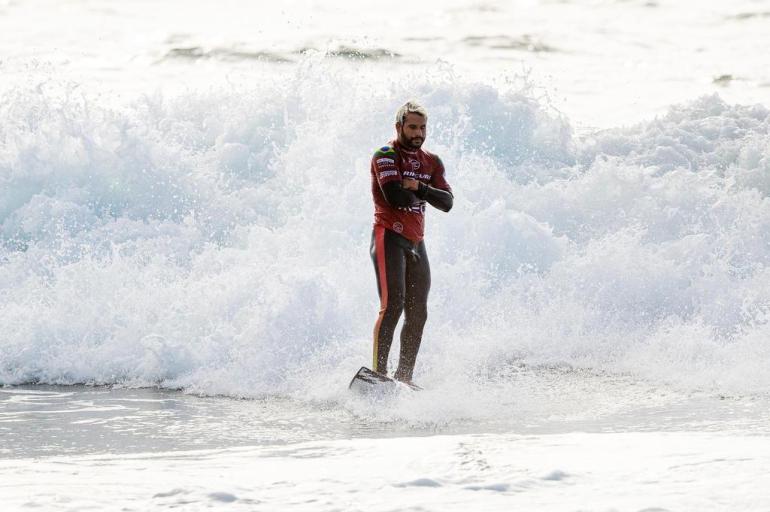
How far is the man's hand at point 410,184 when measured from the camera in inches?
252

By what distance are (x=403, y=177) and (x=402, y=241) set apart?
0.44m

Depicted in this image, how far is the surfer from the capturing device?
6473mm

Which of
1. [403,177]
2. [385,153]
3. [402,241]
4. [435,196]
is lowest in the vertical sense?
[402,241]

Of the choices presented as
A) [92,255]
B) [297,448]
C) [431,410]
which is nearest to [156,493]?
[297,448]

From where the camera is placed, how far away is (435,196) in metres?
6.50

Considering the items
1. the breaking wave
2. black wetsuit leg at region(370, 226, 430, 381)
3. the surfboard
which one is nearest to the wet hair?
black wetsuit leg at region(370, 226, 430, 381)

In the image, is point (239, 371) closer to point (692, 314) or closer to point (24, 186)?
point (692, 314)

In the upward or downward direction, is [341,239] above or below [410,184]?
below

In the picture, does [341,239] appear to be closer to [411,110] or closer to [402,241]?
[402,241]

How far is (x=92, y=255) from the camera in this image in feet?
37.7

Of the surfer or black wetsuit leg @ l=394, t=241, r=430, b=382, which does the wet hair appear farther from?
black wetsuit leg @ l=394, t=241, r=430, b=382

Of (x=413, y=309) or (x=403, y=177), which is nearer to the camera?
(x=403, y=177)

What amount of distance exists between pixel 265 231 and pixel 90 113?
13.4 feet

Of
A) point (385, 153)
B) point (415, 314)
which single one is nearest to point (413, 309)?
point (415, 314)
